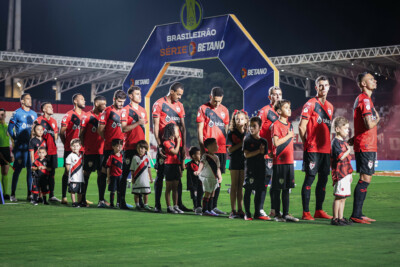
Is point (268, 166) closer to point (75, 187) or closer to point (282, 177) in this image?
point (282, 177)

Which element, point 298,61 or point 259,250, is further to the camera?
point 298,61

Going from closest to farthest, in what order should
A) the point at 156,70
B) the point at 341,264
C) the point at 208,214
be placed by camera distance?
the point at 341,264
the point at 208,214
the point at 156,70

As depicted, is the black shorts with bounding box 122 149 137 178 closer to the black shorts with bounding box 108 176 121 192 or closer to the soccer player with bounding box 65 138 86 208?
the black shorts with bounding box 108 176 121 192

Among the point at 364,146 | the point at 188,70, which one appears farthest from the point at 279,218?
the point at 188,70

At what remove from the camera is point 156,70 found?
19.1 meters

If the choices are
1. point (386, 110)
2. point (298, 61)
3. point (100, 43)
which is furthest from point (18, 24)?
point (386, 110)

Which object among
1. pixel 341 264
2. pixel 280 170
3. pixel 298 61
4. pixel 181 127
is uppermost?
pixel 298 61

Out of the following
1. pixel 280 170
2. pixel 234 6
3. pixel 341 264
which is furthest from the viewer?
pixel 234 6

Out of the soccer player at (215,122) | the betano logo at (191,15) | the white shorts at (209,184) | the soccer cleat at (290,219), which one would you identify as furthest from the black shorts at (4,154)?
the soccer cleat at (290,219)

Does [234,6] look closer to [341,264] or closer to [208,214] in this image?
[208,214]

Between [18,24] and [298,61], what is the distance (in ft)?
72.7

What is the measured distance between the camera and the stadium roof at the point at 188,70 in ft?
152

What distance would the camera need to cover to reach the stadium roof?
152 ft

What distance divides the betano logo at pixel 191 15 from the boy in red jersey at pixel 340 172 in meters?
9.37
